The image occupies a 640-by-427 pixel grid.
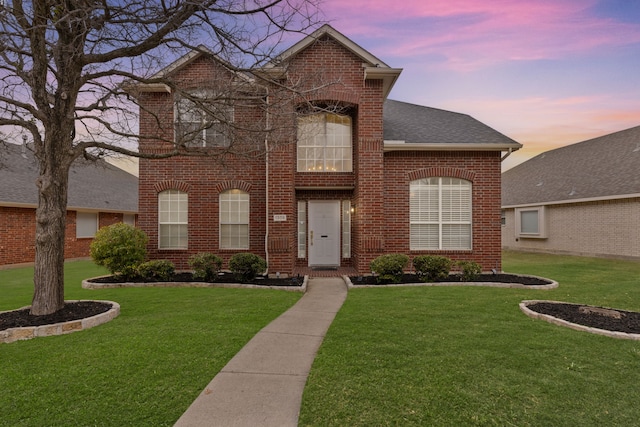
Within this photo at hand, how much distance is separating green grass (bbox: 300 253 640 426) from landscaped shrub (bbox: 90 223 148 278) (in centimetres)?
694

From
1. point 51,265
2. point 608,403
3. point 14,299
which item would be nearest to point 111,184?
point 14,299

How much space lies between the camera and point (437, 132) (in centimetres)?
1191

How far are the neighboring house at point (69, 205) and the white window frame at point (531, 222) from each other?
879 inches

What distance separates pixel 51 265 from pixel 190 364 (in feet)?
12.3

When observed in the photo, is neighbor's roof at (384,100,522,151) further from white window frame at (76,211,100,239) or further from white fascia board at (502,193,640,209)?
white window frame at (76,211,100,239)

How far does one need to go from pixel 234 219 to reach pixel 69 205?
10.7m

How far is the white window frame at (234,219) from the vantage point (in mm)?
11641

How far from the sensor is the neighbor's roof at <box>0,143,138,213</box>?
14.6 meters

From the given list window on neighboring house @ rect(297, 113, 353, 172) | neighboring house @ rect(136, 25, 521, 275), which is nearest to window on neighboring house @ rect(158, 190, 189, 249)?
neighboring house @ rect(136, 25, 521, 275)

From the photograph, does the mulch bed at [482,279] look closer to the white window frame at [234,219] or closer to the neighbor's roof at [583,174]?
the white window frame at [234,219]

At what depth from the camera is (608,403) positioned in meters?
3.20

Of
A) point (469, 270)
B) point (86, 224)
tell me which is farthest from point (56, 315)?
point (86, 224)

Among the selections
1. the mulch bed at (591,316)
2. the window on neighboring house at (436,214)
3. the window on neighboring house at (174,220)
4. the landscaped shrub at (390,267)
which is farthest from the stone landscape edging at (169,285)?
the mulch bed at (591,316)

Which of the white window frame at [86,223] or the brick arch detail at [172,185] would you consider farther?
the white window frame at [86,223]
